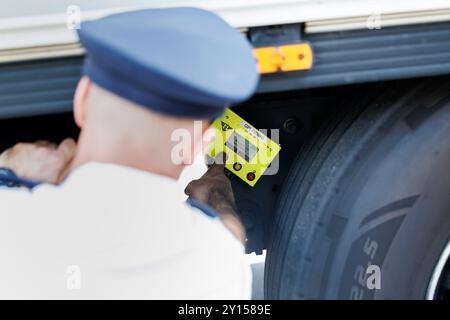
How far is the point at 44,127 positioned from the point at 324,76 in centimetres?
73

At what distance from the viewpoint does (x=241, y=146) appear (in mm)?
Result: 1782

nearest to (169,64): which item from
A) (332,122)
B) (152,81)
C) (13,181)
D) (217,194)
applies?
(152,81)

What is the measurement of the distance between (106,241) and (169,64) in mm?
341

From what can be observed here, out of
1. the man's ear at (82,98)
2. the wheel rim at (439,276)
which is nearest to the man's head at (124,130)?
the man's ear at (82,98)

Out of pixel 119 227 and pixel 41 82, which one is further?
pixel 41 82

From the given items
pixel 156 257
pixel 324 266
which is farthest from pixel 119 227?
pixel 324 266

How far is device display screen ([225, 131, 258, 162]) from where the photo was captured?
1.77 m

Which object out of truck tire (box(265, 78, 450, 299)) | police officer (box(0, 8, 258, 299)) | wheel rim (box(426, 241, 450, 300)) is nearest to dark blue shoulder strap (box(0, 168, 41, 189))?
police officer (box(0, 8, 258, 299))

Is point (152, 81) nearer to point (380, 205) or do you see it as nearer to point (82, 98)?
point (82, 98)

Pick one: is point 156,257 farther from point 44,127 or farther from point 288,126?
point 288,126

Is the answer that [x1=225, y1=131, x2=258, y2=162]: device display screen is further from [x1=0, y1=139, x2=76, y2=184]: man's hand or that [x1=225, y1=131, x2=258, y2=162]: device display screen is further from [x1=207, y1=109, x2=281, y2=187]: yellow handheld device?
[x1=0, y1=139, x2=76, y2=184]: man's hand

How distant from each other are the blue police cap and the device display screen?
0.61m

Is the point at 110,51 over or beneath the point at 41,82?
beneath

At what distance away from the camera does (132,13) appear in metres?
1.22
